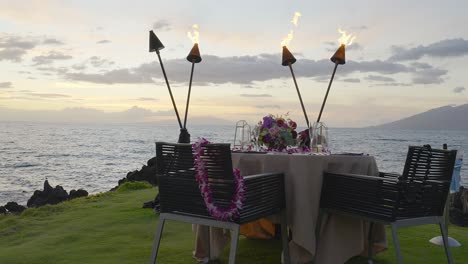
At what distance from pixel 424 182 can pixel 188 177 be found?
1660mm

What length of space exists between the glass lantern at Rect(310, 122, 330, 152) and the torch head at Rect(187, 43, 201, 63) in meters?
2.12

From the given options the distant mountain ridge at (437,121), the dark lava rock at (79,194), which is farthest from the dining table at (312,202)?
the distant mountain ridge at (437,121)

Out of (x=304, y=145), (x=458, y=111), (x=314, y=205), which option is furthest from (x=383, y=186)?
(x=458, y=111)

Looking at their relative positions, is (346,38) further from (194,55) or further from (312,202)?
(312,202)

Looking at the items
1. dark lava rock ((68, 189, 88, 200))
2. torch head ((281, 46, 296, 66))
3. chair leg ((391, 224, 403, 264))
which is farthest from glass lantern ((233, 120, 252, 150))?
dark lava rock ((68, 189, 88, 200))

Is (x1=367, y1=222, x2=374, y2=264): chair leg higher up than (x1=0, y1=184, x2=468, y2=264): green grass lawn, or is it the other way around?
(x1=367, y1=222, x2=374, y2=264): chair leg

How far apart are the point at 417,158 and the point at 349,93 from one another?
14335 mm

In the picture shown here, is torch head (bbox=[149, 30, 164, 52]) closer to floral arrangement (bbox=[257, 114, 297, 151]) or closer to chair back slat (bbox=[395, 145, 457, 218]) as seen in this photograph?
floral arrangement (bbox=[257, 114, 297, 151])

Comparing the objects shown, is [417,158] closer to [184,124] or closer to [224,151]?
[224,151]

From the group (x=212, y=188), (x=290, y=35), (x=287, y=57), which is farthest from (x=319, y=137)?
(x=290, y=35)

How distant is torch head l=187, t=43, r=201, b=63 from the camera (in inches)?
217

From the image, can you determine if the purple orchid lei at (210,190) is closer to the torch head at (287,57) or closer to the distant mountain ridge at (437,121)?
the torch head at (287,57)

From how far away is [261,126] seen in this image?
4.15 m

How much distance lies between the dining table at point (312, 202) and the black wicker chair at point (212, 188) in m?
0.09
